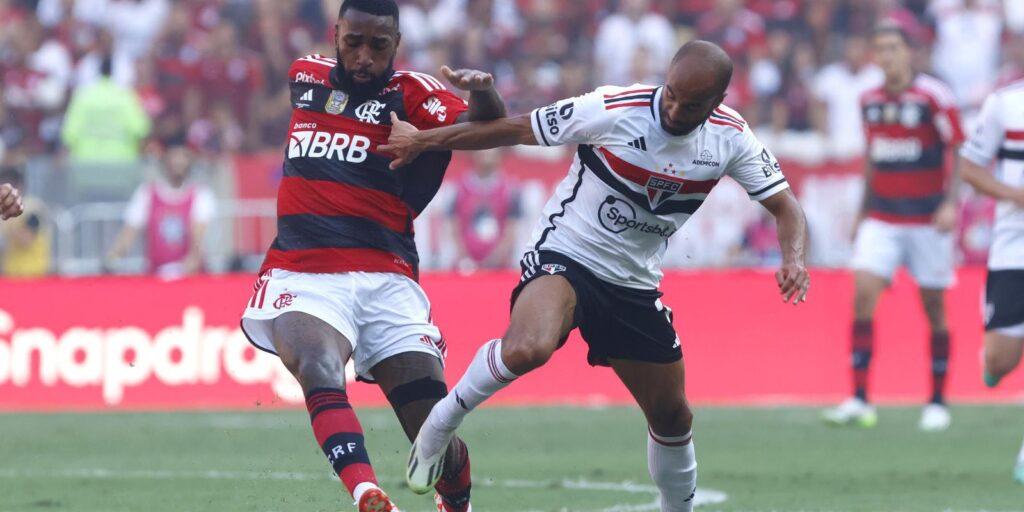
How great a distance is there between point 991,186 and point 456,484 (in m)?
4.38

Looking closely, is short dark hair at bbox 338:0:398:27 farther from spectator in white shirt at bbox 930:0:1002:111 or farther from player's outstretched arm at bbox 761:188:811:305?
spectator in white shirt at bbox 930:0:1002:111

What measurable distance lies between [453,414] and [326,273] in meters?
0.93

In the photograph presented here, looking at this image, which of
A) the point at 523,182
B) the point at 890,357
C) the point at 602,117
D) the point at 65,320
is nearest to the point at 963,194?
the point at 890,357

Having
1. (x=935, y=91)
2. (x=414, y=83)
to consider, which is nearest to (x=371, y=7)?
(x=414, y=83)

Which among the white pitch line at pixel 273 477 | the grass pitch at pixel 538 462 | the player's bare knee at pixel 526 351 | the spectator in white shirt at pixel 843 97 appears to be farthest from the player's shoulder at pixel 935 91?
the player's bare knee at pixel 526 351

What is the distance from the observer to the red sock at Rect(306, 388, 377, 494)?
21.9 feet

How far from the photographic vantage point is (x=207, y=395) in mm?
15344

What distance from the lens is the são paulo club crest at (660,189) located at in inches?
280

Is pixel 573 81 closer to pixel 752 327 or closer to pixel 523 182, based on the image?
pixel 523 182

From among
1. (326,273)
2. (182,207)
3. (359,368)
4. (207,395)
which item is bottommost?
(207,395)

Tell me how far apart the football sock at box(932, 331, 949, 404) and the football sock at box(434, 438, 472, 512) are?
22.8ft

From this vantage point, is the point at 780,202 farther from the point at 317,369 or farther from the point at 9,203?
the point at 9,203

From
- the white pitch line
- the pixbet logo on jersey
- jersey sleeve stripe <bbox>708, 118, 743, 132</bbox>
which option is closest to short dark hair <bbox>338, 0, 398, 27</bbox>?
the pixbet logo on jersey

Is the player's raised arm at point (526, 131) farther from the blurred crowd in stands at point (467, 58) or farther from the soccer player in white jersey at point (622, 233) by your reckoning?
the blurred crowd in stands at point (467, 58)
